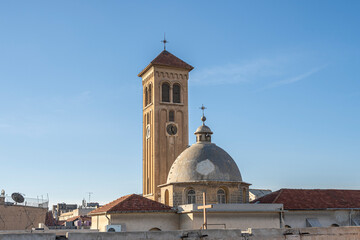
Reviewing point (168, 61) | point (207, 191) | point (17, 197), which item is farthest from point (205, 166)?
point (168, 61)

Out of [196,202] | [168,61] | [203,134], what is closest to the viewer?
[196,202]

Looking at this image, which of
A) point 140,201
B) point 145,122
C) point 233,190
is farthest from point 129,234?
point 145,122

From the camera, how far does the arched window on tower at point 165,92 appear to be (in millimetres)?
48969

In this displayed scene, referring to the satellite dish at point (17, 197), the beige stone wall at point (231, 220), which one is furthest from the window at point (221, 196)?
the satellite dish at point (17, 197)

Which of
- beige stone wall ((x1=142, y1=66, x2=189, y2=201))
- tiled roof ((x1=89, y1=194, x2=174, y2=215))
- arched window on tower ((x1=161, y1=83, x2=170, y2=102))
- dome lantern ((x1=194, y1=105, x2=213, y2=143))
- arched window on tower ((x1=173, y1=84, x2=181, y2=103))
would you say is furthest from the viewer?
arched window on tower ((x1=173, y1=84, x2=181, y2=103))

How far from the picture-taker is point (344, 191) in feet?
132

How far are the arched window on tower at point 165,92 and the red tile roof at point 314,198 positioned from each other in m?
15.9

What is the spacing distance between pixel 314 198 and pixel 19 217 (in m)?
23.4

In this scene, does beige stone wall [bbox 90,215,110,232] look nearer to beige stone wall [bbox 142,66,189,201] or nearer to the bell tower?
beige stone wall [bbox 142,66,189,201]

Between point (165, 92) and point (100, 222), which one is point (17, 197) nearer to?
point (100, 222)

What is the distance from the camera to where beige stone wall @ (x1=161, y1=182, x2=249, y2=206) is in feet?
114

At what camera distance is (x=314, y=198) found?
37438 millimetres

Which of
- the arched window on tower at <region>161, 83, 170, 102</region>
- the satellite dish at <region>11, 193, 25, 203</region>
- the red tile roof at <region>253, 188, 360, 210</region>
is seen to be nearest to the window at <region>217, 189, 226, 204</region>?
the red tile roof at <region>253, 188, 360, 210</region>

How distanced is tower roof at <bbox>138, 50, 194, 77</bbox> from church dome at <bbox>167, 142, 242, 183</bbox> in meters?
14.4
